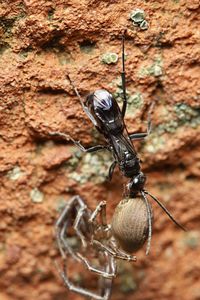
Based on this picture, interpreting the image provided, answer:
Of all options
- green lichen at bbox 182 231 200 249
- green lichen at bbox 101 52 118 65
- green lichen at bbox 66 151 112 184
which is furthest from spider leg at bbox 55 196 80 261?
green lichen at bbox 101 52 118 65

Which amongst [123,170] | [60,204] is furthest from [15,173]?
[123,170]

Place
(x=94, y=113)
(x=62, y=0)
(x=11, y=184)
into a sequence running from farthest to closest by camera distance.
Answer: (x=11, y=184)
(x=94, y=113)
(x=62, y=0)

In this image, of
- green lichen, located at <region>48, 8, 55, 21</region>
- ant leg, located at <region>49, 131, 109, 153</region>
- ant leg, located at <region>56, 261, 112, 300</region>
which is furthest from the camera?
ant leg, located at <region>56, 261, 112, 300</region>

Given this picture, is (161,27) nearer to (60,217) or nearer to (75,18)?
(75,18)

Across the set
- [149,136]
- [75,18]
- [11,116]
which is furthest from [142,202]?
[75,18]

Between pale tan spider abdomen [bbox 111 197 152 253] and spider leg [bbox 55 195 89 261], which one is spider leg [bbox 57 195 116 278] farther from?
pale tan spider abdomen [bbox 111 197 152 253]

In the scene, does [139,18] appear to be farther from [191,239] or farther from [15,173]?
[191,239]

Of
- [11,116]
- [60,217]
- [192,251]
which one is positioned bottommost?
[192,251]
